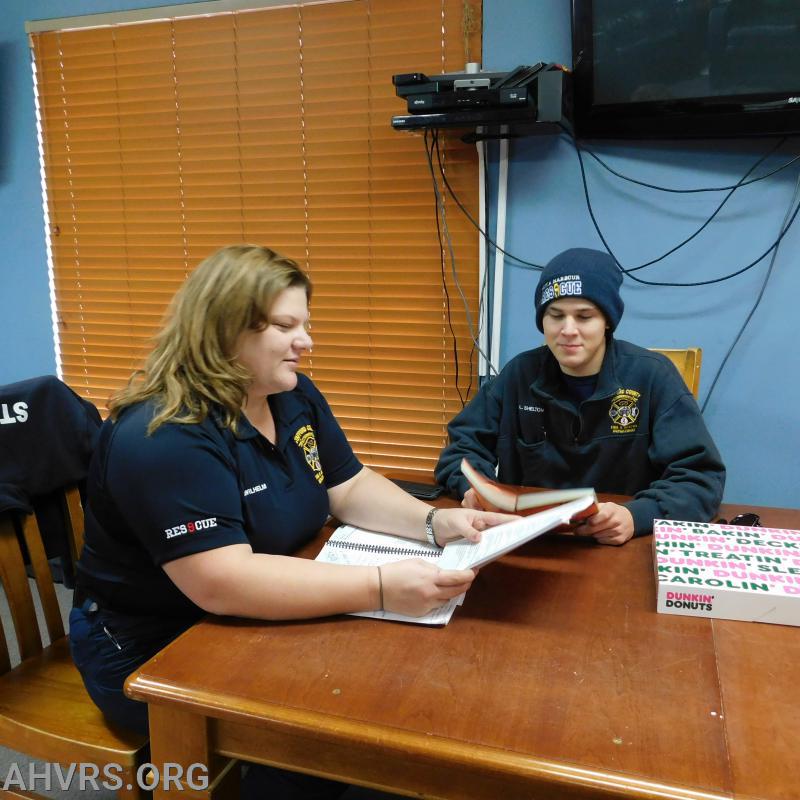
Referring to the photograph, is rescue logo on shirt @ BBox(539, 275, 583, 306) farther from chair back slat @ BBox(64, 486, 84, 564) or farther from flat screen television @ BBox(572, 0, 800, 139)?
chair back slat @ BBox(64, 486, 84, 564)

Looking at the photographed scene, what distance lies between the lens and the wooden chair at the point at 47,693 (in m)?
1.18

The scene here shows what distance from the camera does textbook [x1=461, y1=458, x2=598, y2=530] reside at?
1.12m

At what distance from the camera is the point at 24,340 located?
3.11 m

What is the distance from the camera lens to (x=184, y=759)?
0.89 meters

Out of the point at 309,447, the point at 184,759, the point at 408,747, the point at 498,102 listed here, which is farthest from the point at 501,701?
the point at 498,102

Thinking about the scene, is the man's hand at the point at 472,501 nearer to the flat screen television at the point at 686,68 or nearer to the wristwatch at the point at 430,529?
the wristwatch at the point at 430,529

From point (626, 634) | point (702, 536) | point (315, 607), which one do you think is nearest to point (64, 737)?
point (315, 607)

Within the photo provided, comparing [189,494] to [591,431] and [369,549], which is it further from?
[591,431]

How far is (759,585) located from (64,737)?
44.8 inches

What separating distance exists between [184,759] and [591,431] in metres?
1.12

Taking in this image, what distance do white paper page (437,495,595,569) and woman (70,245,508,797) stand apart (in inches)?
1.4

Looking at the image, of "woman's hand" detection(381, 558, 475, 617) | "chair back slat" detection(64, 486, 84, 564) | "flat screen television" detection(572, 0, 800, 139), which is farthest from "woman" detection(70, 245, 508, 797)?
"flat screen television" detection(572, 0, 800, 139)

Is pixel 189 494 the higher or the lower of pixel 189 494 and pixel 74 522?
the higher

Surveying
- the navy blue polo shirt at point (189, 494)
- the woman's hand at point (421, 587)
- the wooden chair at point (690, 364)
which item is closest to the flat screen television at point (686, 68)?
the wooden chair at point (690, 364)
